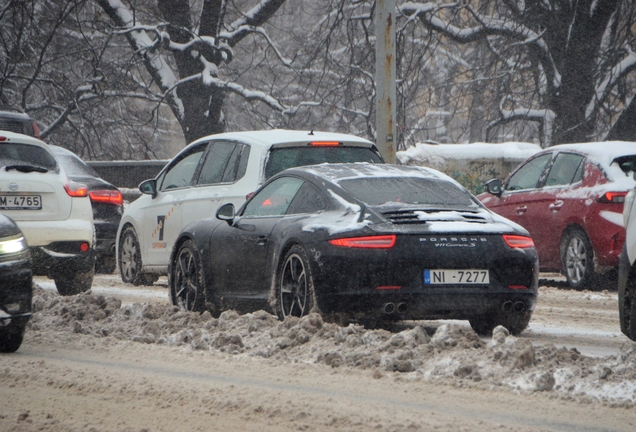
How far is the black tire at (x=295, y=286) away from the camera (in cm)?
761

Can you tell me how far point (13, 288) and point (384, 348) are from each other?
2.44 meters

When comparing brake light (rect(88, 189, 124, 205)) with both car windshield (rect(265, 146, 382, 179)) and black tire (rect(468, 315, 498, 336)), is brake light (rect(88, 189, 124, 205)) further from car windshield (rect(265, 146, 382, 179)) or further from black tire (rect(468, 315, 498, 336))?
black tire (rect(468, 315, 498, 336))

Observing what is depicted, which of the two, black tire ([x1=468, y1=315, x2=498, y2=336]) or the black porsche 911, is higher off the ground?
the black porsche 911

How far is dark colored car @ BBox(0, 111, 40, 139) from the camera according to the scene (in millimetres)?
14344

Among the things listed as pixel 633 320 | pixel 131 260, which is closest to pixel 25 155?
pixel 131 260

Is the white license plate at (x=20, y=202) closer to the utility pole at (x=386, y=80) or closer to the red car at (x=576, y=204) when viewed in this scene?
the red car at (x=576, y=204)

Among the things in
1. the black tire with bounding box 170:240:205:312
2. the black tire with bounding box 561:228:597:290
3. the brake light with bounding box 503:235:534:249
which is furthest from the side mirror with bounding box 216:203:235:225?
the black tire with bounding box 561:228:597:290

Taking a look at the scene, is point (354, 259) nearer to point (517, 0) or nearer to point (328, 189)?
point (328, 189)

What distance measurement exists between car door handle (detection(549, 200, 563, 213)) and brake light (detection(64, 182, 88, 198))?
17.0 feet

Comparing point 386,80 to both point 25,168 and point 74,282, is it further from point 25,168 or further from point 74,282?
point 25,168

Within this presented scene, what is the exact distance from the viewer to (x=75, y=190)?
11.2 meters

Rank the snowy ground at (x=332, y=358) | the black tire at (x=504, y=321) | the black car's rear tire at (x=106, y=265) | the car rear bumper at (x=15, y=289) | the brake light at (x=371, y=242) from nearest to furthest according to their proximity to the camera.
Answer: the snowy ground at (x=332, y=358), the car rear bumper at (x=15, y=289), the brake light at (x=371, y=242), the black tire at (x=504, y=321), the black car's rear tire at (x=106, y=265)

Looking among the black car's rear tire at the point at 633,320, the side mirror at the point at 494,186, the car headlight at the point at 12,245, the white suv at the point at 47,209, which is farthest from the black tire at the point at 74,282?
the black car's rear tire at the point at 633,320

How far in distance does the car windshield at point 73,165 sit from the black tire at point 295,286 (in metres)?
6.56
